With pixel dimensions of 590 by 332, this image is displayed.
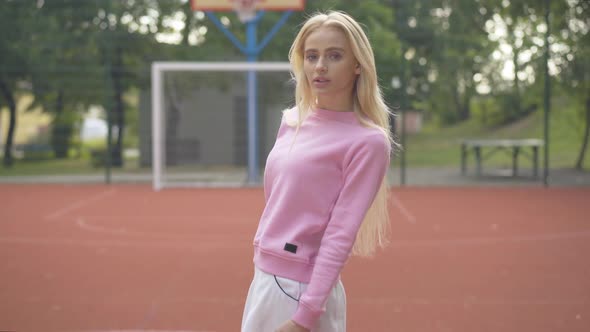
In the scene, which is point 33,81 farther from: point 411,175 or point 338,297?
point 338,297

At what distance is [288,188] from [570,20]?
12.3m

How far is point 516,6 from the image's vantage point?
42.6 feet

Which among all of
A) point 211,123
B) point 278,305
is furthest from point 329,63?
point 211,123

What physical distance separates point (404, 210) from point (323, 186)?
729 centimetres

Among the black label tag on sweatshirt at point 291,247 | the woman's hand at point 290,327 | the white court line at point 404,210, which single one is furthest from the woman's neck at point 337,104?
the white court line at point 404,210

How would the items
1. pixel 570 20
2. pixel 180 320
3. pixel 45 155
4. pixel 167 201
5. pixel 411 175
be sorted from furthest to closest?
1. pixel 45 155
2. pixel 411 175
3. pixel 570 20
4. pixel 167 201
5. pixel 180 320

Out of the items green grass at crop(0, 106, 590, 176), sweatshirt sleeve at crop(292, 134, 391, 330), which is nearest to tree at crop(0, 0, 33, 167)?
green grass at crop(0, 106, 590, 176)

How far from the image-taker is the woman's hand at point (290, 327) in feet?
4.96

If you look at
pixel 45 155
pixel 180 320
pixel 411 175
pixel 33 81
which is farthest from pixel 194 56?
pixel 180 320

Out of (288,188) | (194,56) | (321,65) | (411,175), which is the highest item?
(194,56)

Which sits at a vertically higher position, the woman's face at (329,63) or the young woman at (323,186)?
the woman's face at (329,63)

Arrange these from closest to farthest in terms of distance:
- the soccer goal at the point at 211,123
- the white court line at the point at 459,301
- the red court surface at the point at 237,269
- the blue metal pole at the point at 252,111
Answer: the red court surface at the point at 237,269 < the white court line at the point at 459,301 < the blue metal pole at the point at 252,111 < the soccer goal at the point at 211,123

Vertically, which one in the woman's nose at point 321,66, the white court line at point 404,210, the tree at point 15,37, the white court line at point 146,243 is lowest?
the white court line at point 404,210

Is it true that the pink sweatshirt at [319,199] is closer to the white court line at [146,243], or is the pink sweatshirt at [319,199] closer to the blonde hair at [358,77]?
the blonde hair at [358,77]
